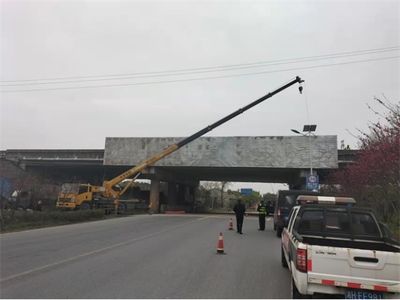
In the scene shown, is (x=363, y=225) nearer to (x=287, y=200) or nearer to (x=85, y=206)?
(x=287, y=200)

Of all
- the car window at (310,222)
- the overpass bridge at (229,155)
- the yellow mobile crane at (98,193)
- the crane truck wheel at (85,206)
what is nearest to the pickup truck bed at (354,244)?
the car window at (310,222)

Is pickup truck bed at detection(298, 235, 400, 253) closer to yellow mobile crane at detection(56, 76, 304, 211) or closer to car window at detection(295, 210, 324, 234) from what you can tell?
car window at detection(295, 210, 324, 234)

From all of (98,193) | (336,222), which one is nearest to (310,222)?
(336,222)

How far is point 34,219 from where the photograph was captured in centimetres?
2575

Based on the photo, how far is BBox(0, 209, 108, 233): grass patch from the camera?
23109mm

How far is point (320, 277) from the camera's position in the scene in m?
6.38

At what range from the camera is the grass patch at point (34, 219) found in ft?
75.8

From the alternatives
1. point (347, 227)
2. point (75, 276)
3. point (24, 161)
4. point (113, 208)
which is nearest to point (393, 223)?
point (347, 227)

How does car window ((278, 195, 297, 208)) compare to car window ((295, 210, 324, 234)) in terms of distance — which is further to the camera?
car window ((278, 195, 297, 208))

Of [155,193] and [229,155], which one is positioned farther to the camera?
[155,193]

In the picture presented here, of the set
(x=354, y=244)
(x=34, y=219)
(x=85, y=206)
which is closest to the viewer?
(x=354, y=244)

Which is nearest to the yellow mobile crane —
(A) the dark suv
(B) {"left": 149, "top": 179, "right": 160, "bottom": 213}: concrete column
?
(B) {"left": 149, "top": 179, "right": 160, "bottom": 213}: concrete column

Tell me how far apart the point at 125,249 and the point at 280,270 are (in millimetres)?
5625

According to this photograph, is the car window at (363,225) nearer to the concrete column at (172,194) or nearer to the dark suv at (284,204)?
the dark suv at (284,204)
